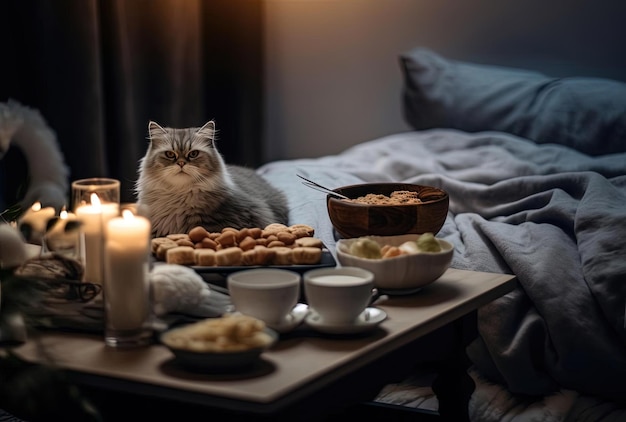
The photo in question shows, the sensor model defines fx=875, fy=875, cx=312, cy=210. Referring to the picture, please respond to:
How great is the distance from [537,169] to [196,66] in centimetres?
158

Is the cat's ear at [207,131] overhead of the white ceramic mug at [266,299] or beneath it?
overhead

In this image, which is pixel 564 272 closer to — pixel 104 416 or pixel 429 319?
pixel 429 319

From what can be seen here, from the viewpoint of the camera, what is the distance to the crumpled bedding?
1602 millimetres

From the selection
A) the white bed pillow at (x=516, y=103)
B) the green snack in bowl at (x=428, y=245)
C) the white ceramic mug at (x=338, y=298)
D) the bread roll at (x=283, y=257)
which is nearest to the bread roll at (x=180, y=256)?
the bread roll at (x=283, y=257)

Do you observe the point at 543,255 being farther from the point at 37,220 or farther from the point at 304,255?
the point at 37,220

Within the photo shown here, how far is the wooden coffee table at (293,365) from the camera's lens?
95 cm

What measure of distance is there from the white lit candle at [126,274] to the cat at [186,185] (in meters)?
0.47

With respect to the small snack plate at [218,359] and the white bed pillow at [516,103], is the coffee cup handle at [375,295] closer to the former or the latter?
the small snack plate at [218,359]

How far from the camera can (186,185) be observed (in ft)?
5.16

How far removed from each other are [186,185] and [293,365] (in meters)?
0.62

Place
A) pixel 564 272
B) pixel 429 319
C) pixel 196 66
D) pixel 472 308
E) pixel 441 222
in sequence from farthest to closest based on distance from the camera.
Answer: pixel 196 66 → pixel 564 272 → pixel 441 222 → pixel 472 308 → pixel 429 319

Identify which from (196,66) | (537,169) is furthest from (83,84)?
(537,169)

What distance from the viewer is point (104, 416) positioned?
1060mm

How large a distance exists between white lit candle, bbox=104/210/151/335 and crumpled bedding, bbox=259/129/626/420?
70 centimetres
